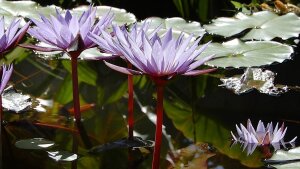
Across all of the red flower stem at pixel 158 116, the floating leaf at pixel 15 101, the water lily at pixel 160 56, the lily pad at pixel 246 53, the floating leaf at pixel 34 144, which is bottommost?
the floating leaf at pixel 34 144

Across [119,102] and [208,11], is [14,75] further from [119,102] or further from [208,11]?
[208,11]

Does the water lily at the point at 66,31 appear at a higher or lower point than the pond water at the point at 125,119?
higher

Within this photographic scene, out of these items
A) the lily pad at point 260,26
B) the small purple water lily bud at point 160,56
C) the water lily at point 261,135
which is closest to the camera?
the small purple water lily bud at point 160,56

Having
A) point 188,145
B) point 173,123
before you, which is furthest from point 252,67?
point 188,145

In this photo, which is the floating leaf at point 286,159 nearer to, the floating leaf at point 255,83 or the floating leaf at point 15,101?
the floating leaf at point 255,83

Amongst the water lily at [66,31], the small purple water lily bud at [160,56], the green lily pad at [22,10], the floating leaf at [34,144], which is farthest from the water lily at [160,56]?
the green lily pad at [22,10]

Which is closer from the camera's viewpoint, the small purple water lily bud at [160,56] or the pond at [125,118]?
the small purple water lily bud at [160,56]
